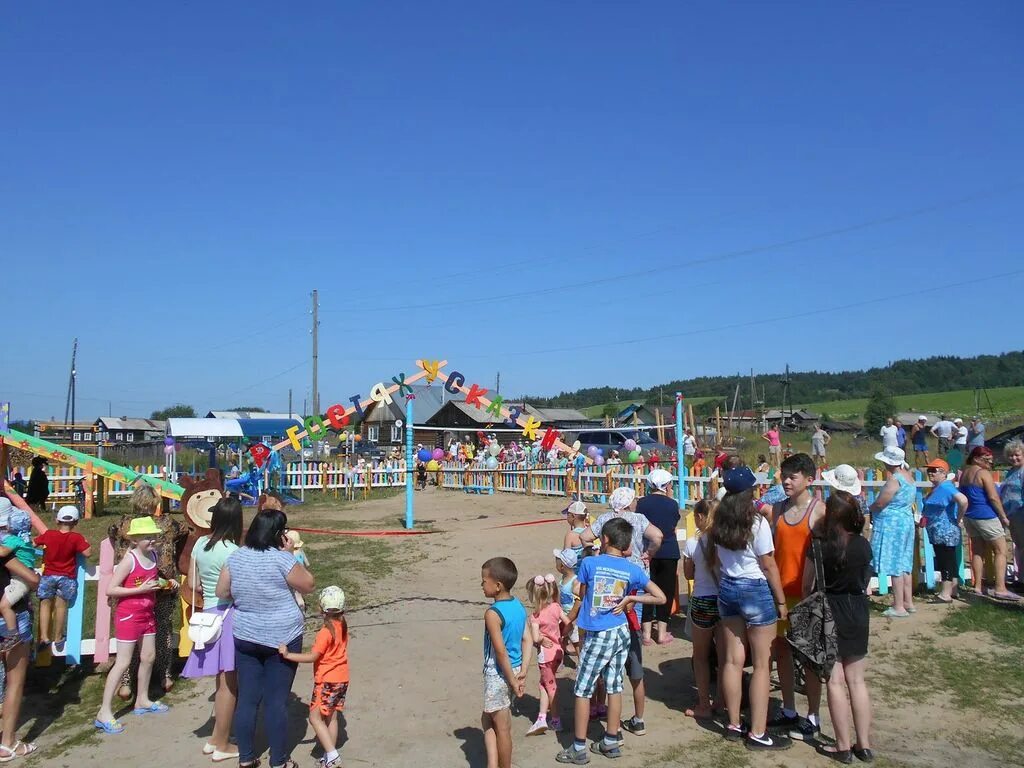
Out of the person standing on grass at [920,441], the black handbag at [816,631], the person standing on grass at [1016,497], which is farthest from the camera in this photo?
the person standing on grass at [920,441]

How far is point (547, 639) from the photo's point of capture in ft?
16.7

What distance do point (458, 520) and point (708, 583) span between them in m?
11.6

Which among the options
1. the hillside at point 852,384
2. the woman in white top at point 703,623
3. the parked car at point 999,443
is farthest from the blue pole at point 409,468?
the hillside at point 852,384

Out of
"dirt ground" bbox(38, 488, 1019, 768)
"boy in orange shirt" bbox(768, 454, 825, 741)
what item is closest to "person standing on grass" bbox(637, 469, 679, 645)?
"dirt ground" bbox(38, 488, 1019, 768)

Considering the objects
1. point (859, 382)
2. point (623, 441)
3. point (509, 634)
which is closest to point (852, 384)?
point (859, 382)

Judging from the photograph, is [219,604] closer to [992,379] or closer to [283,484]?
[283,484]

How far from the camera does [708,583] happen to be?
5.12 m

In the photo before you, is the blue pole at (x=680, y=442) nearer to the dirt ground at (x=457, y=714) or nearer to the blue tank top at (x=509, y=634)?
the dirt ground at (x=457, y=714)

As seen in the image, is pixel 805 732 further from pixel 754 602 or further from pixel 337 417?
pixel 337 417

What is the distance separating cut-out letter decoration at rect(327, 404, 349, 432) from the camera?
1482 cm

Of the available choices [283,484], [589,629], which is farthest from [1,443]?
[589,629]

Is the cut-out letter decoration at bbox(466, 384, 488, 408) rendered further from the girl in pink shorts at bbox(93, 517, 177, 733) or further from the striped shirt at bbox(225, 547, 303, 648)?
the striped shirt at bbox(225, 547, 303, 648)

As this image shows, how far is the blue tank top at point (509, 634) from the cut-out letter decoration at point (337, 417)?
1101 cm

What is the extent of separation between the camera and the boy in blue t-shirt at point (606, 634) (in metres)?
4.58
